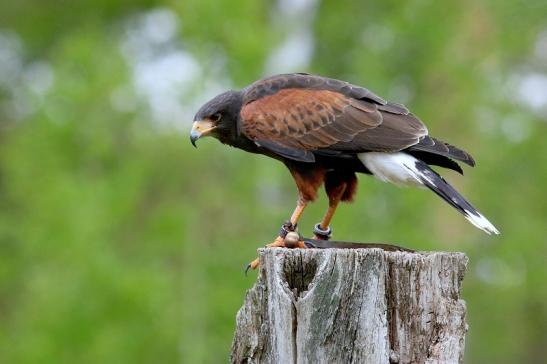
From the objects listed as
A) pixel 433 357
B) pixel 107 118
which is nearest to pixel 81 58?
pixel 107 118

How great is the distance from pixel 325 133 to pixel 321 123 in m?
0.08

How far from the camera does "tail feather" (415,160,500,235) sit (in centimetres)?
695

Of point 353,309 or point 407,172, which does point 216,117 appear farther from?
point 353,309

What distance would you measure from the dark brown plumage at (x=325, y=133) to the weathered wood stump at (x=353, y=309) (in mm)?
1770

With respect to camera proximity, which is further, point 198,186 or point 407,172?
point 198,186

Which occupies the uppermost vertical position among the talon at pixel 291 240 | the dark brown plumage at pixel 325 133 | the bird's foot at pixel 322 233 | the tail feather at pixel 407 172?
the dark brown plumage at pixel 325 133

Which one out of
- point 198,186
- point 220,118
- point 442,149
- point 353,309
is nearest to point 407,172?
point 442,149

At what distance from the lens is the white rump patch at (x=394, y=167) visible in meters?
7.61

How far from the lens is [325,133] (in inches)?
312

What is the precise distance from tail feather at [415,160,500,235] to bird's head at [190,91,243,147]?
1467 millimetres

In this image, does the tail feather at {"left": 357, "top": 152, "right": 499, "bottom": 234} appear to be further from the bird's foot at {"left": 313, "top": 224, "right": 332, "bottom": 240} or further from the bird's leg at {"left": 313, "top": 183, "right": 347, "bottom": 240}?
the bird's foot at {"left": 313, "top": 224, "right": 332, "bottom": 240}

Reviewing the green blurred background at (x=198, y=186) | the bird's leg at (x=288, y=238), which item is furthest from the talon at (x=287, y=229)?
the green blurred background at (x=198, y=186)

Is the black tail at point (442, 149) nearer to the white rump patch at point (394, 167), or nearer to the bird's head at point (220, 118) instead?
the white rump patch at point (394, 167)

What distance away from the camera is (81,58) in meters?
15.8
